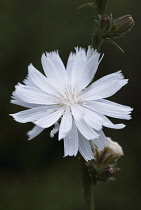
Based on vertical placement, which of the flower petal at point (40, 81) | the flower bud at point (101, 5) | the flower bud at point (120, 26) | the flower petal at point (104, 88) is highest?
the flower bud at point (101, 5)

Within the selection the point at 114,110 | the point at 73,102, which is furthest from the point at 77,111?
the point at 114,110

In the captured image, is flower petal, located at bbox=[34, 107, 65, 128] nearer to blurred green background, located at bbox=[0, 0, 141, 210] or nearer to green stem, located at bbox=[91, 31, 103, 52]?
green stem, located at bbox=[91, 31, 103, 52]

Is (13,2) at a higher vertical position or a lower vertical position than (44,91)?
higher

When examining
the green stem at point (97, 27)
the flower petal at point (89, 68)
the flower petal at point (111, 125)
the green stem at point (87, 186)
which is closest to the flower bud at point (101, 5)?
the green stem at point (97, 27)

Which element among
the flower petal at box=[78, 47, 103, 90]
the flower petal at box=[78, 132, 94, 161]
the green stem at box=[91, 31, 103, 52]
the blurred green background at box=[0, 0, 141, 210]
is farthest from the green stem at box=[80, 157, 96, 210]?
the blurred green background at box=[0, 0, 141, 210]

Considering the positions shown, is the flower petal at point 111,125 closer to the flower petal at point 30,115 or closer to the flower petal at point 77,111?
the flower petal at point 77,111

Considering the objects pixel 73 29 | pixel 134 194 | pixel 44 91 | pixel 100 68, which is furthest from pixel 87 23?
pixel 44 91
